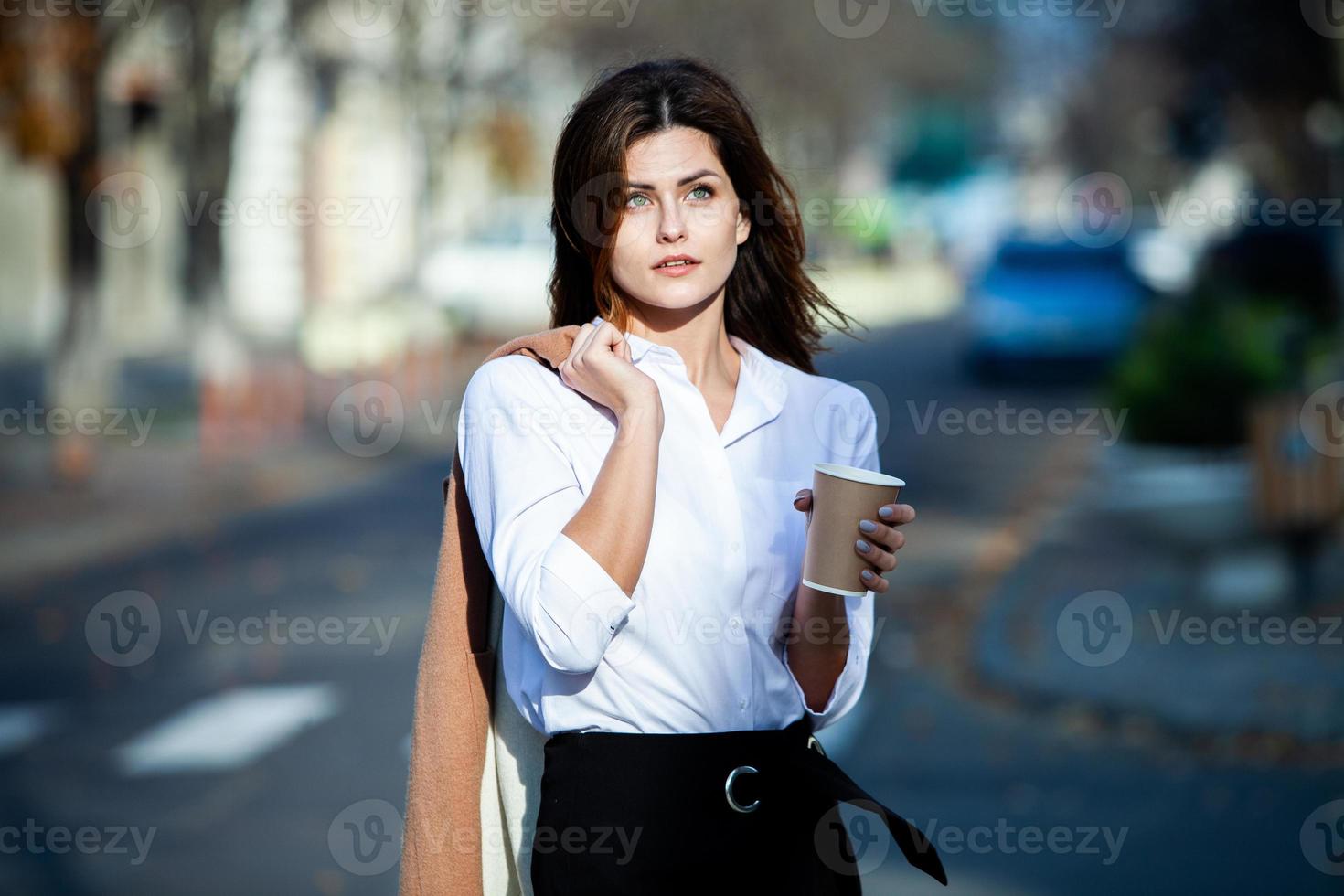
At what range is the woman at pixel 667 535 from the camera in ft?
7.68

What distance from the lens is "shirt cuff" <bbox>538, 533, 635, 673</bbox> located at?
7.28 ft

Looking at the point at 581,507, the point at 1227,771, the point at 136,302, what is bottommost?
the point at 136,302

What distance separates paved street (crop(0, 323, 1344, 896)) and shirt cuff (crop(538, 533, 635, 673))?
3.36 m

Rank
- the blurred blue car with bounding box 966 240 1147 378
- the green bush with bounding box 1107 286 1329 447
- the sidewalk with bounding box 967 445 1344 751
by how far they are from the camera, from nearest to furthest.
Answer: the sidewalk with bounding box 967 445 1344 751, the green bush with bounding box 1107 286 1329 447, the blurred blue car with bounding box 966 240 1147 378

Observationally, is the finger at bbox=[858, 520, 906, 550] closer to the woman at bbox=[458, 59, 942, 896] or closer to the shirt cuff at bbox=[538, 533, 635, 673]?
the woman at bbox=[458, 59, 942, 896]

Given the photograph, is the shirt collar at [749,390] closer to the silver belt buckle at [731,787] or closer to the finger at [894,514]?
the finger at [894,514]

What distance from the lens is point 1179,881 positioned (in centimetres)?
533

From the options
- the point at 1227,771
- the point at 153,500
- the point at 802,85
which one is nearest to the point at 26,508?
the point at 153,500

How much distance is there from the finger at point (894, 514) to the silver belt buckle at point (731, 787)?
0.41 m

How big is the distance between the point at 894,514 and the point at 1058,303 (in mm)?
19714

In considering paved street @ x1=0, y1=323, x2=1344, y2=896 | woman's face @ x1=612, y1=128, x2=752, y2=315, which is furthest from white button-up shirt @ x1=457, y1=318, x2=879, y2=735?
paved street @ x1=0, y1=323, x2=1344, y2=896

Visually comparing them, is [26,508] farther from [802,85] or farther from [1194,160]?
[802,85]

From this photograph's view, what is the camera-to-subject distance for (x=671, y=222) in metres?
2.54

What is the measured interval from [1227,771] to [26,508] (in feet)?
31.8
